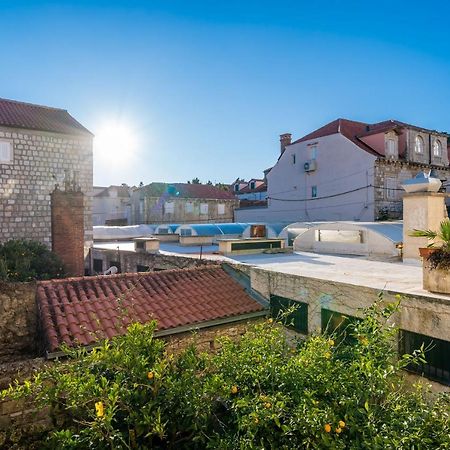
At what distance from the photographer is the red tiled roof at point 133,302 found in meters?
7.48

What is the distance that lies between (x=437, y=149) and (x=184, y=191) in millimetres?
26781

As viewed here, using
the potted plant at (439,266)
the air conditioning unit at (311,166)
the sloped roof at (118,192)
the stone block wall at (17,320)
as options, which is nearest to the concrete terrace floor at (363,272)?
the potted plant at (439,266)

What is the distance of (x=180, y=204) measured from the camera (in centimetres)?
4134

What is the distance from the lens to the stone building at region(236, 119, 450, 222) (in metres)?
25.5

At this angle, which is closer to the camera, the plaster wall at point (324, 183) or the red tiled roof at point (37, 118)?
the red tiled roof at point (37, 118)

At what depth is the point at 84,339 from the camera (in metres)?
7.20

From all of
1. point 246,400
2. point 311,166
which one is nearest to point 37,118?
point 311,166

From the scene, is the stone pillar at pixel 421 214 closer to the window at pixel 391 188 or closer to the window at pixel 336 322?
the window at pixel 336 322

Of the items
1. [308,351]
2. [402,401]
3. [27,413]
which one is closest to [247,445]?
[308,351]

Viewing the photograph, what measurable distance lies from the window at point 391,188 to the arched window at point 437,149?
5.46m

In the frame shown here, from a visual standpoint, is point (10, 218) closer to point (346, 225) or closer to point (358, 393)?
point (346, 225)

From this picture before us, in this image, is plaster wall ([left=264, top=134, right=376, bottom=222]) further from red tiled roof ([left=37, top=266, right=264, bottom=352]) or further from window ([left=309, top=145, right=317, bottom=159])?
red tiled roof ([left=37, top=266, right=264, bottom=352])

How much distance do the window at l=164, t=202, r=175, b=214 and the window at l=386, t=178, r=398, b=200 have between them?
2374 cm

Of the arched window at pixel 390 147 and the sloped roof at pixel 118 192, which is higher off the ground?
the arched window at pixel 390 147
